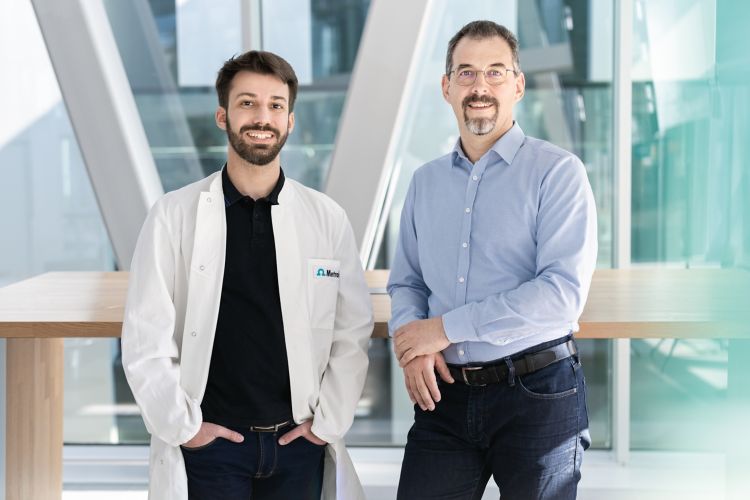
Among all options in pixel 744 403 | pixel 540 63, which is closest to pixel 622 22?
pixel 540 63

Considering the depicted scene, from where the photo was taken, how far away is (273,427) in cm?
186

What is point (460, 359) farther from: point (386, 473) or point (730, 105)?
point (386, 473)

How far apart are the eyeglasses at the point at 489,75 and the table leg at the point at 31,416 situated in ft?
5.52

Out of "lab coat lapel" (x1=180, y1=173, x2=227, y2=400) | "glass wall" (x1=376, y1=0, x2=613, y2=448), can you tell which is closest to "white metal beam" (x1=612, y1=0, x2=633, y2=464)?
"glass wall" (x1=376, y1=0, x2=613, y2=448)

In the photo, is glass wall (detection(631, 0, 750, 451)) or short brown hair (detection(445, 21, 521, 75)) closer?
short brown hair (detection(445, 21, 521, 75))

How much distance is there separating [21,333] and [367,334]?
918 mm

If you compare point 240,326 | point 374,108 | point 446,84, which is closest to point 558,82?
point 374,108

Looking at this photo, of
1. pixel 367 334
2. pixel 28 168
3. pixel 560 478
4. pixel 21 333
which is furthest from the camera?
pixel 28 168

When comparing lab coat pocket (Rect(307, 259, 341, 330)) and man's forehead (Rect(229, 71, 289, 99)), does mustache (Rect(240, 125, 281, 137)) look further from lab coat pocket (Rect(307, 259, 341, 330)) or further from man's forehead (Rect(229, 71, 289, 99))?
lab coat pocket (Rect(307, 259, 341, 330))

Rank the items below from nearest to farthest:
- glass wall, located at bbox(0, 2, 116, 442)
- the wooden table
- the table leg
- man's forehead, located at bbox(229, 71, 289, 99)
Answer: man's forehead, located at bbox(229, 71, 289, 99), the wooden table, the table leg, glass wall, located at bbox(0, 2, 116, 442)

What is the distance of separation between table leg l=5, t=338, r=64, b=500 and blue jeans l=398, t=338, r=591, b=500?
1.41 metres

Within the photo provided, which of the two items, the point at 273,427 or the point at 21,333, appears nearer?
the point at 273,427

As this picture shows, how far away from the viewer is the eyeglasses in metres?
1.84

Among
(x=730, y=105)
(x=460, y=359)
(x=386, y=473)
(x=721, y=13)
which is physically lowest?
(x=386, y=473)
